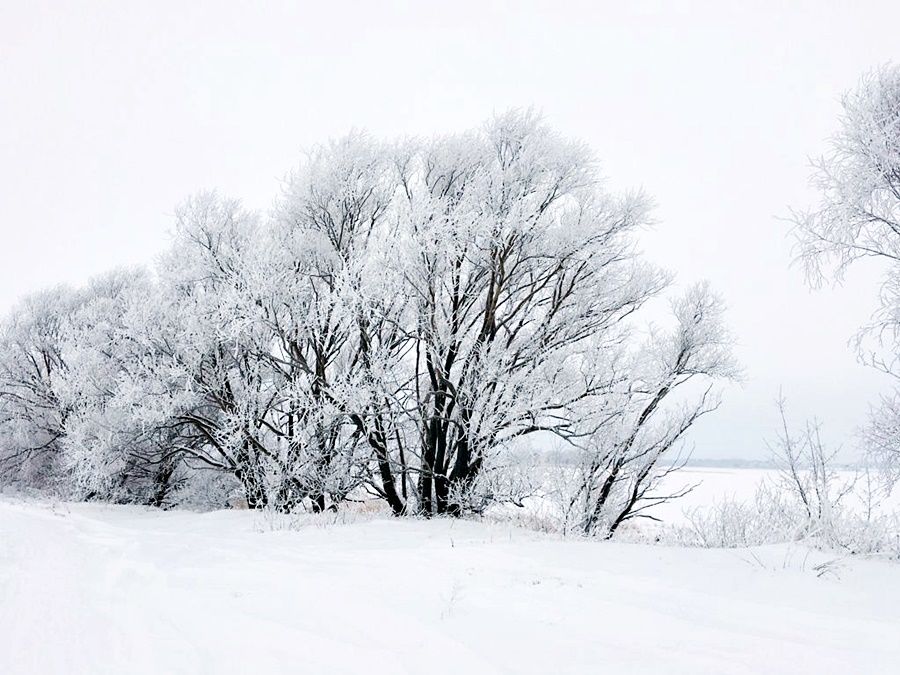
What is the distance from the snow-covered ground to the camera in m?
2.99

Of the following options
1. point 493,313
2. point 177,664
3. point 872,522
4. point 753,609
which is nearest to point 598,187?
point 493,313

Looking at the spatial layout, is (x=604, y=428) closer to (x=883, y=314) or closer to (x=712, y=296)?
(x=712, y=296)

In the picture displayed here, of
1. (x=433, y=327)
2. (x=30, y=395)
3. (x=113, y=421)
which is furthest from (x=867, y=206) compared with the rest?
(x=30, y=395)

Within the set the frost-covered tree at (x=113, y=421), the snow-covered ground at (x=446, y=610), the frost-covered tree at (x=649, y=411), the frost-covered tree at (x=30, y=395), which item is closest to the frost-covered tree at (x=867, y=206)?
the snow-covered ground at (x=446, y=610)

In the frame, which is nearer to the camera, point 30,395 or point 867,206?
point 867,206

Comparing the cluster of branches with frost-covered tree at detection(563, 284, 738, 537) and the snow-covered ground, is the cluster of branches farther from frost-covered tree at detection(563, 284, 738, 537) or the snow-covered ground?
the snow-covered ground

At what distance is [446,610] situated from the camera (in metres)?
3.94

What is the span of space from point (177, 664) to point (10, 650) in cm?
103

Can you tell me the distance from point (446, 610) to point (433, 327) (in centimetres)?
739

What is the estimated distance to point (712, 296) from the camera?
13.2m

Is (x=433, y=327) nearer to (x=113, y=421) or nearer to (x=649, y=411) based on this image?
(x=649, y=411)

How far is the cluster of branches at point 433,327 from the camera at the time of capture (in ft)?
34.7

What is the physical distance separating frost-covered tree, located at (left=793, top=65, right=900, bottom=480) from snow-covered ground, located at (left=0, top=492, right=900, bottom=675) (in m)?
3.33

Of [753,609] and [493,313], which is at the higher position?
[493,313]
